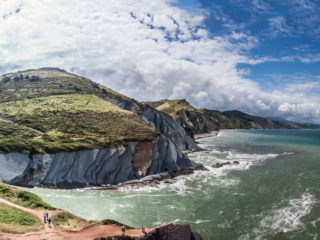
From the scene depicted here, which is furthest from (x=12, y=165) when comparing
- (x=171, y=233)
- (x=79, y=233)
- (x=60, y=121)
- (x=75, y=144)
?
(x=171, y=233)

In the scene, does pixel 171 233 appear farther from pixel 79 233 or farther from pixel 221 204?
pixel 221 204

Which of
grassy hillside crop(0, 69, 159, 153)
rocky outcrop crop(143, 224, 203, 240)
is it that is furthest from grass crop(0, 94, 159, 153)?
rocky outcrop crop(143, 224, 203, 240)

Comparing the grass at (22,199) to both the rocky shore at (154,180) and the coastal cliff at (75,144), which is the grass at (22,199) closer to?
the coastal cliff at (75,144)

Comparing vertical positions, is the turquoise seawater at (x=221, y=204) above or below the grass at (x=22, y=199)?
below

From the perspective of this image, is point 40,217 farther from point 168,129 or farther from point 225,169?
point 168,129

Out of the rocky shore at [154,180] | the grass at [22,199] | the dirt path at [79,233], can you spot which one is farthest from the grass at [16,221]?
the rocky shore at [154,180]

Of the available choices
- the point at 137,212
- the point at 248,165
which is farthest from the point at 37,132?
the point at 248,165
